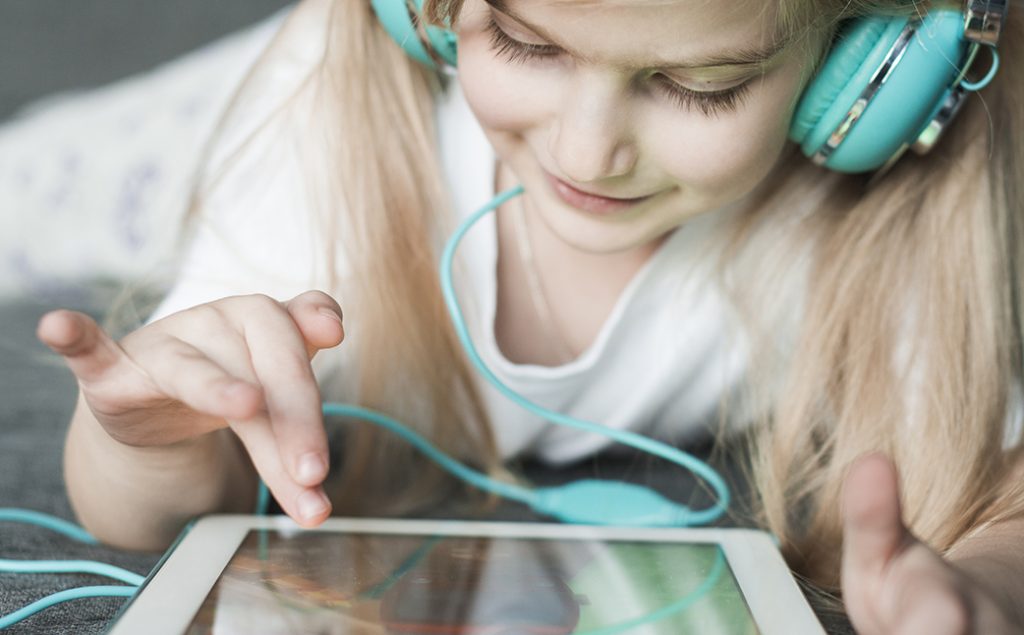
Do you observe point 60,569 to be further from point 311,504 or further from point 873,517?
point 873,517

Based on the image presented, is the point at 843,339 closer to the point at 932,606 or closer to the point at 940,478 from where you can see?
the point at 940,478

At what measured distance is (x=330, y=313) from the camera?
592 mm

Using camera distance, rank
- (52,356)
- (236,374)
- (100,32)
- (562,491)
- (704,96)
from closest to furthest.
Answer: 1. (236,374)
2. (704,96)
3. (562,491)
4. (52,356)
5. (100,32)

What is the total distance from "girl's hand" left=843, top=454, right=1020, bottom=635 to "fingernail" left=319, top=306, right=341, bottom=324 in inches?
10.3

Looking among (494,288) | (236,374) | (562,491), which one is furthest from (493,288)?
(236,374)

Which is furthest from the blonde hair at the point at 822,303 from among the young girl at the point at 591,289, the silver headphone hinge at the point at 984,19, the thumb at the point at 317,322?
the thumb at the point at 317,322

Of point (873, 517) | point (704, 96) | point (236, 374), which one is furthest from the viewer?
point (704, 96)

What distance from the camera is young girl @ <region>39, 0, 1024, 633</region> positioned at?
598 millimetres

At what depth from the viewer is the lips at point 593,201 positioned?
76cm

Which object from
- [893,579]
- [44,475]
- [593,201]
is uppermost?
[593,201]

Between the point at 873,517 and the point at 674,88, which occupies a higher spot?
the point at 674,88

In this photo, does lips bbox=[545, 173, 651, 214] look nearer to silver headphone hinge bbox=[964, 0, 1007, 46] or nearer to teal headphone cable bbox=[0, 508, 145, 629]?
silver headphone hinge bbox=[964, 0, 1007, 46]

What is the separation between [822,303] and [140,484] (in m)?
0.51

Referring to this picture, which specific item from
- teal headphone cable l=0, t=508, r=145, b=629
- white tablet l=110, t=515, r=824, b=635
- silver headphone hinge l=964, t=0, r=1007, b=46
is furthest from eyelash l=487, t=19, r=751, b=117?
A: teal headphone cable l=0, t=508, r=145, b=629
